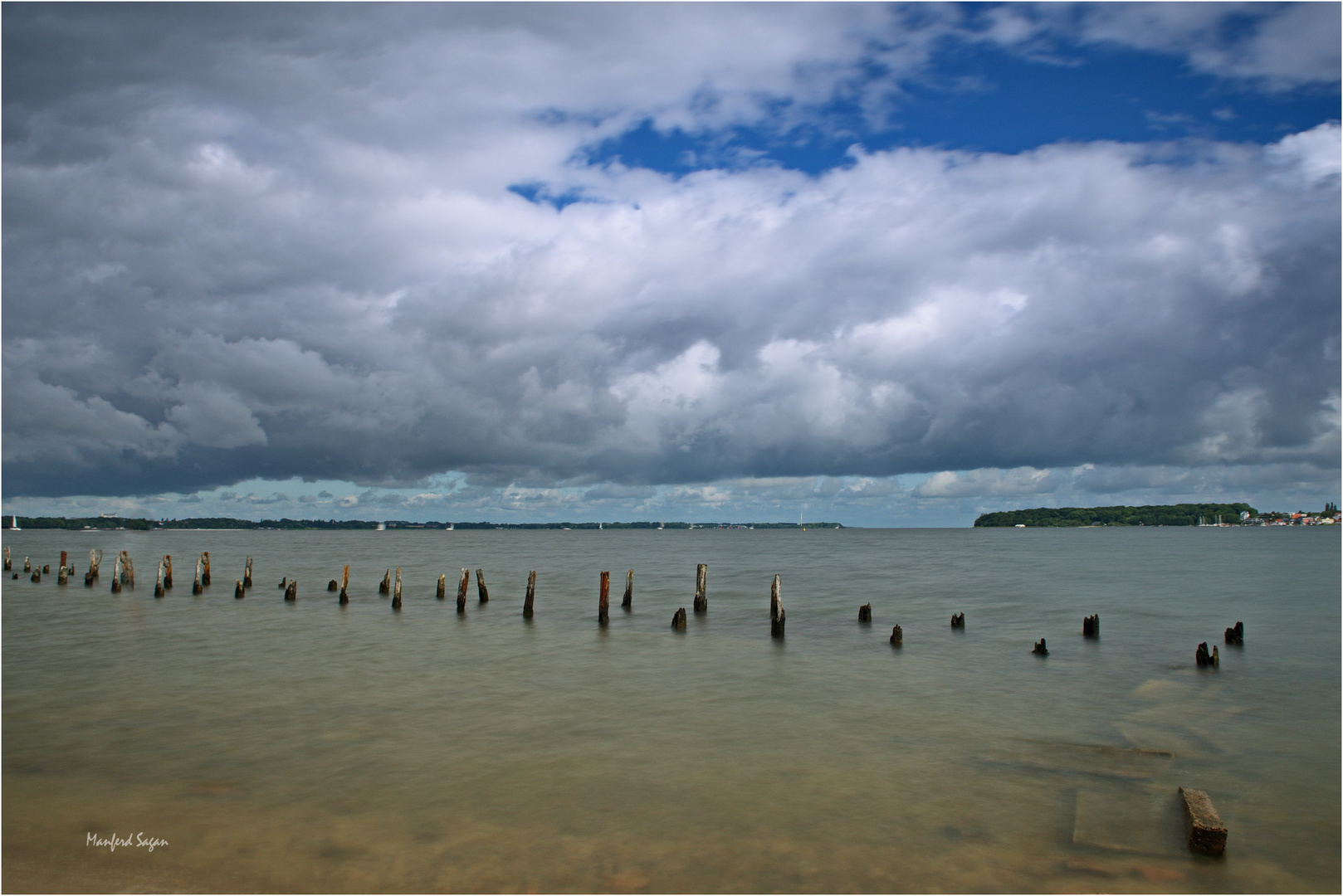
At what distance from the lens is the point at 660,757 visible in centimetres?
1203

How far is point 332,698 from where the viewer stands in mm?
15820

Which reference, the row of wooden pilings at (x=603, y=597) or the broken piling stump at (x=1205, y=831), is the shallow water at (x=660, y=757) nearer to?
the broken piling stump at (x=1205, y=831)

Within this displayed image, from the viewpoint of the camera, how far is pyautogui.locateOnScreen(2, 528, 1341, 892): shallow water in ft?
27.1

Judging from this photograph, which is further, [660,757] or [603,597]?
[603,597]

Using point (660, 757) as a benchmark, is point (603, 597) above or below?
above

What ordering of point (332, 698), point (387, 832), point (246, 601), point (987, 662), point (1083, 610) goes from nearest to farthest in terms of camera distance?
point (387, 832), point (332, 698), point (987, 662), point (1083, 610), point (246, 601)

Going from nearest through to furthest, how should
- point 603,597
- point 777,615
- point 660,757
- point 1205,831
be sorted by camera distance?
point 1205,831
point 660,757
point 777,615
point 603,597

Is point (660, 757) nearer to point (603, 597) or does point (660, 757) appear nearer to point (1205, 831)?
point (1205, 831)

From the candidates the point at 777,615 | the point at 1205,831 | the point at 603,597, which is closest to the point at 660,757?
the point at 1205,831

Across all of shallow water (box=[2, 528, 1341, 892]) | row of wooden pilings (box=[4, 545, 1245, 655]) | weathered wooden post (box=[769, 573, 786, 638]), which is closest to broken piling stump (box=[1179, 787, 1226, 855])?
shallow water (box=[2, 528, 1341, 892])

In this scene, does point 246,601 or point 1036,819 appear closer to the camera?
point 1036,819

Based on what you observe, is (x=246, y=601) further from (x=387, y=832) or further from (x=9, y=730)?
(x=387, y=832)

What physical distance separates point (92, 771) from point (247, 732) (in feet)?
7.67

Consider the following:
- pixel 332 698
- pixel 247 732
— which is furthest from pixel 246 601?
pixel 247 732
